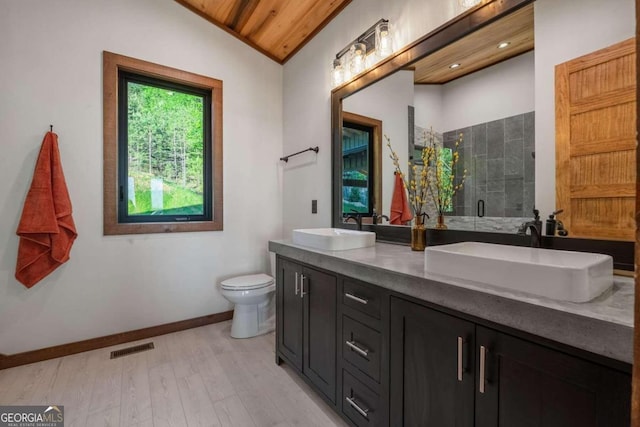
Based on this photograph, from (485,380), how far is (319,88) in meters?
2.32

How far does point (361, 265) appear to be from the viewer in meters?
1.25

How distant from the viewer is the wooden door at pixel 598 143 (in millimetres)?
976

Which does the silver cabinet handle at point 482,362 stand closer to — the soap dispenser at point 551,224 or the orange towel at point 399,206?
the soap dispenser at point 551,224

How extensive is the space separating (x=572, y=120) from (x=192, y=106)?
2.76 metres

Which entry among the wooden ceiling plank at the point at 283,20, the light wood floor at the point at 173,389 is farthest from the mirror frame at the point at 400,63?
the light wood floor at the point at 173,389

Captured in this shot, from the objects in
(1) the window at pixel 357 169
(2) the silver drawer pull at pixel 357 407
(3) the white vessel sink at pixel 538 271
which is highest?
(1) the window at pixel 357 169

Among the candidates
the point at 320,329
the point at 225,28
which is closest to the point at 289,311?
the point at 320,329

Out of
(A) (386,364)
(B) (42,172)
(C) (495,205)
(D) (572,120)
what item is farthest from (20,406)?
(D) (572,120)

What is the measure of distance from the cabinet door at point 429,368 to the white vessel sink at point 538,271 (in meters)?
0.16

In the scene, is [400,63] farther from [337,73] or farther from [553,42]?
[553,42]

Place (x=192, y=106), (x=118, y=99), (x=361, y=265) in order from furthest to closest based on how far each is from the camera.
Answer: (x=192, y=106), (x=118, y=99), (x=361, y=265)

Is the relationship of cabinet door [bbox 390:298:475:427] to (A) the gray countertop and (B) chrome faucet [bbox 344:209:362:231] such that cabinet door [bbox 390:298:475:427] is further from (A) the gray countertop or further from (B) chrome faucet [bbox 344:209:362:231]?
(B) chrome faucet [bbox 344:209:362:231]

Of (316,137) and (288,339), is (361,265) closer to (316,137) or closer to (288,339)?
(288,339)

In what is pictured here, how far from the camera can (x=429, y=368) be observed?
1.01 meters
